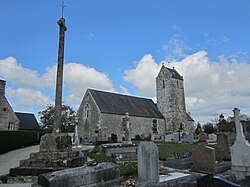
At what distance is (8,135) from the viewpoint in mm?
18828

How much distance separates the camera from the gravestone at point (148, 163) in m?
5.01

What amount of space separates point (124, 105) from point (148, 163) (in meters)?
30.4

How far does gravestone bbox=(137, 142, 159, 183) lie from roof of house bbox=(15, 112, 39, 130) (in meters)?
35.3

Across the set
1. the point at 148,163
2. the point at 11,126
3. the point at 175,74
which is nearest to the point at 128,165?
the point at 148,163

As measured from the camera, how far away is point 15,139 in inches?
787

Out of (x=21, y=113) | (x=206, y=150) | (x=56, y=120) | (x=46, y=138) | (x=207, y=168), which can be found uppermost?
(x=21, y=113)

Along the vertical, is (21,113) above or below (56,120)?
above

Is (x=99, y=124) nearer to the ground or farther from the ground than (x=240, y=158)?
farther from the ground

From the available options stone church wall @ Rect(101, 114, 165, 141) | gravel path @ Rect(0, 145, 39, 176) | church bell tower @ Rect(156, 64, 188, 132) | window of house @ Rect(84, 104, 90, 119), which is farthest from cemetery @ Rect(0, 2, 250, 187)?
church bell tower @ Rect(156, 64, 188, 132)

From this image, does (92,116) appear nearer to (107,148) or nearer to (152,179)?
(107,148)

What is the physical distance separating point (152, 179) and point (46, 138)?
3855mm

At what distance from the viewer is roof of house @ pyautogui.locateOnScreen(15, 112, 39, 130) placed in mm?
36438

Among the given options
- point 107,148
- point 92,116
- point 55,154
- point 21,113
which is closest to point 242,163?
point 55,154

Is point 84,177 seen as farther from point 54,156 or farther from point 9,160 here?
point 9,160
